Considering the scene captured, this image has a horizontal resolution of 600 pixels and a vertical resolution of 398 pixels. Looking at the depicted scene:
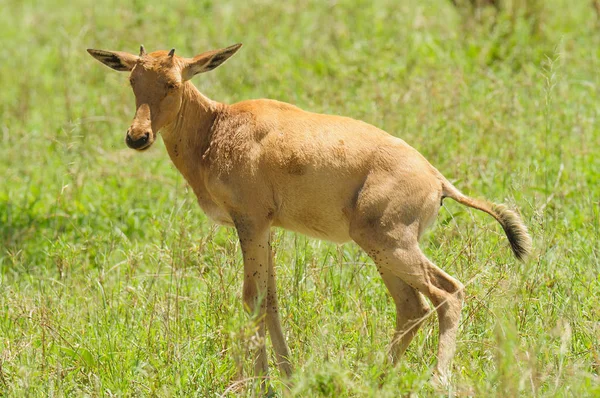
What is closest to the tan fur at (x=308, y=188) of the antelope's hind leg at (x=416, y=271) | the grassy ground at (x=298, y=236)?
the antelope's hind leg at (x=416, y=271)

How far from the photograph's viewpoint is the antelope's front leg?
6145 mm

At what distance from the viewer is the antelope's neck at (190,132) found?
21.7ft

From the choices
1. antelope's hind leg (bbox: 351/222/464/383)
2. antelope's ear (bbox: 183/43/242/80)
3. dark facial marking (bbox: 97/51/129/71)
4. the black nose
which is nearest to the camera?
antelope's hind leg (bbox: 351/222/464/383)

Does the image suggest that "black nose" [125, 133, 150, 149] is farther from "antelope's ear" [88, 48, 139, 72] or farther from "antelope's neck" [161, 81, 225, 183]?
"antelope's ear" [88, 48, 139, 72]

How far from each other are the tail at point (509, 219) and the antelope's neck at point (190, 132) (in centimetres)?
170

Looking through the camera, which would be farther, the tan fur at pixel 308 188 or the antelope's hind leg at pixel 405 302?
the antelope's hind leg at pixel 405 302

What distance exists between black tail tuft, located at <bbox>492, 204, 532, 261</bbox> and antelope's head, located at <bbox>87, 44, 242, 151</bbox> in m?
2.02

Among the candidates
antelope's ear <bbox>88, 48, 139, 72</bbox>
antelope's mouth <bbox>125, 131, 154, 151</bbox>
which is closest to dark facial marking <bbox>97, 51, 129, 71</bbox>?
antelope's ear <bbox>88, 48, 139, 72</bbox>

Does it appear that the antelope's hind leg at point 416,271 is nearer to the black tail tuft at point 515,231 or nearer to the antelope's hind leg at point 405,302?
the antelope's hind leg at point 405,302

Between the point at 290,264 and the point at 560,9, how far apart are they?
777 centimetres

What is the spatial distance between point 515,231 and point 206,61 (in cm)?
232

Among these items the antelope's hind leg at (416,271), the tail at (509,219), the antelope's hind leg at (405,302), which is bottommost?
the antelope's hind leg at (405,302)

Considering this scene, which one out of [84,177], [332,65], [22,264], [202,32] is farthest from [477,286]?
[202,32]

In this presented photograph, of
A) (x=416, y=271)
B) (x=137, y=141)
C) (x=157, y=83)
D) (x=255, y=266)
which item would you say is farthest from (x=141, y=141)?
(x=416, y=271)
